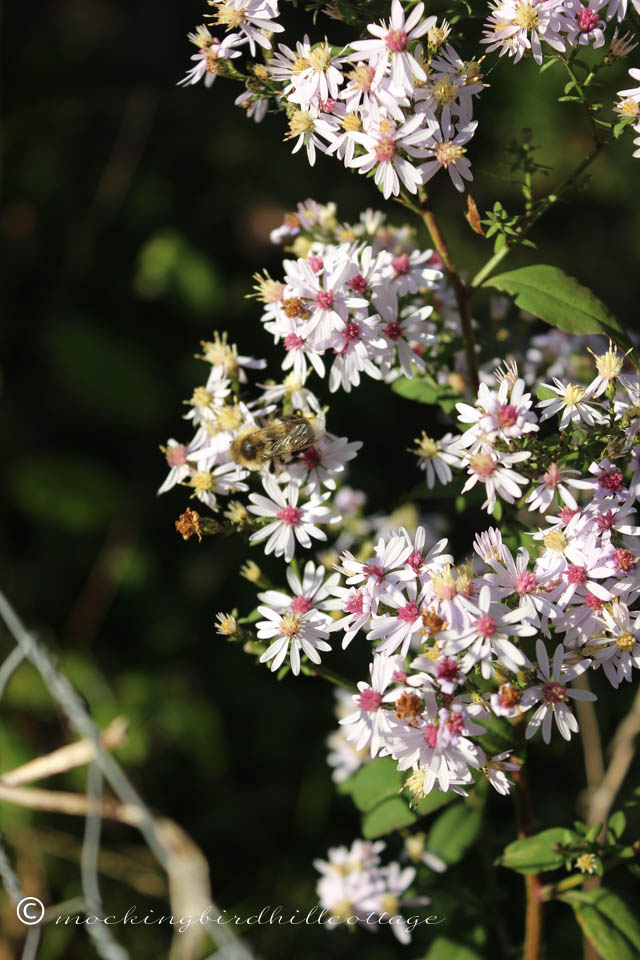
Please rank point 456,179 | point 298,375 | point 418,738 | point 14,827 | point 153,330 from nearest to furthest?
1. point 418,738
2. point 456,179
3. point 298,375
4. point 14,827
5. point 153,330

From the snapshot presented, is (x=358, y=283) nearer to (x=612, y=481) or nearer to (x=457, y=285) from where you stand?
(x=457, y=285)

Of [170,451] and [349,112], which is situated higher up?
[349,112]

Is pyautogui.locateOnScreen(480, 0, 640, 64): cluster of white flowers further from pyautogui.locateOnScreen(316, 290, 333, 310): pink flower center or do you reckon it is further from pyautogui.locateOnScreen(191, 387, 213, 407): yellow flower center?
pyautogui.locateOnScreen(191, 387, 213, 407): yellow flower center

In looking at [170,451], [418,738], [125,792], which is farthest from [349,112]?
[125,792]

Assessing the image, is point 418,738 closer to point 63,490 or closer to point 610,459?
point 610,459

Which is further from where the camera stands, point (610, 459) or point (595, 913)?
point (595, 913)

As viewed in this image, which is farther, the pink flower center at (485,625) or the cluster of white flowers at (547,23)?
the cluster of white flowers at (547,23)
